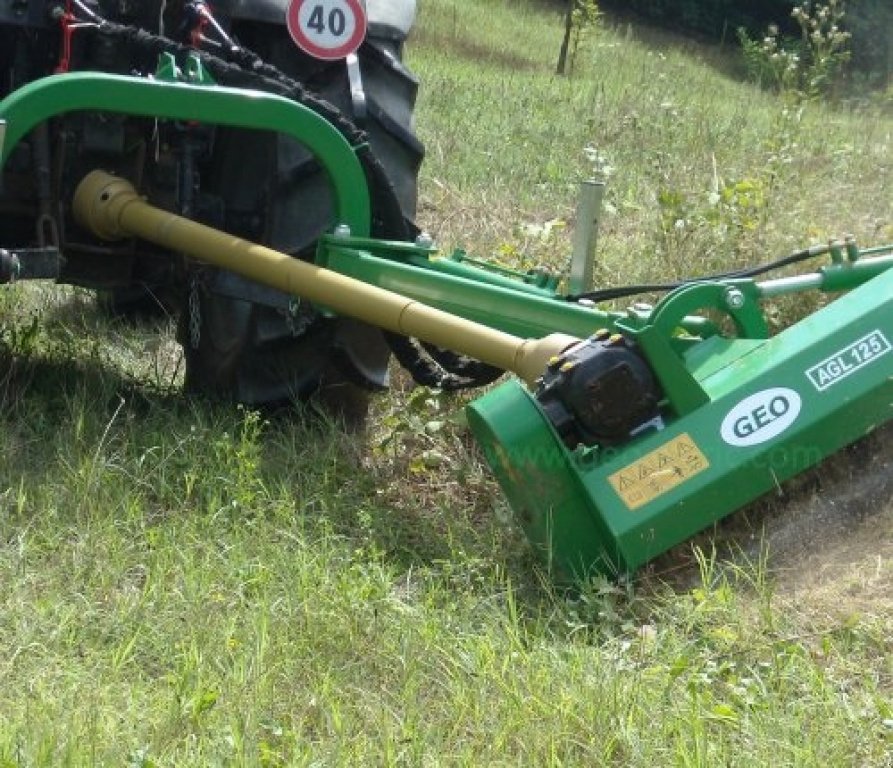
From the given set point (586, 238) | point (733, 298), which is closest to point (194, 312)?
point (586, 238)

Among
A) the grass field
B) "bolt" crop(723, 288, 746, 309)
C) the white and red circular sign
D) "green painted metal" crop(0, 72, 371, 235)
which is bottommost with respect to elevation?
the grass field

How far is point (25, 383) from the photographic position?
13.6 feet

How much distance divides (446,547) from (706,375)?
2.09 ft

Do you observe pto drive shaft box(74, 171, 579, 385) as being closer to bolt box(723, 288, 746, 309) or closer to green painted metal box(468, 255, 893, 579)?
green painted metal box(468, 255, 893, 579)

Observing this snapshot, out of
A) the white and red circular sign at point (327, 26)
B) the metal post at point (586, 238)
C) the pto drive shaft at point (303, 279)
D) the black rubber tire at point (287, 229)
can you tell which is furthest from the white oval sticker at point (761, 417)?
the white and red circular sign at point (327, 26)

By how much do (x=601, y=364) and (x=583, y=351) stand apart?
0.16ft

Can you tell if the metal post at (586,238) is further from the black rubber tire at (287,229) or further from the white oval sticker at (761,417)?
the white oval sticker at (761,417)

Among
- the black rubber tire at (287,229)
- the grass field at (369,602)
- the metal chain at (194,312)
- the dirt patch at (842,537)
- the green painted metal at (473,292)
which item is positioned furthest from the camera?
the metal chain at (194,312)

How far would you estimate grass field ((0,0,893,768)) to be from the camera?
7.93 feet

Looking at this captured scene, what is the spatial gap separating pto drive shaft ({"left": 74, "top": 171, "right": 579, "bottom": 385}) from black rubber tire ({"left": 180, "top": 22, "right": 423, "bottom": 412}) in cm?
19

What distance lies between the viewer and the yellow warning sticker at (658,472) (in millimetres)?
2990

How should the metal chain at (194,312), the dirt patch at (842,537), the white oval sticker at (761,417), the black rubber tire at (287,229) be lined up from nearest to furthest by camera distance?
the dirt patch at (842,537)
the white oval sticker at (761,417)
the black rubber tire at (287,229)
the metal chain at (194,312)

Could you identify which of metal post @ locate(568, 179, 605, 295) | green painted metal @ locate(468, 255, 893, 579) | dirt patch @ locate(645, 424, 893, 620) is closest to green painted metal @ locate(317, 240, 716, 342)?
metal post @ locate(568, 179, 605, 295)

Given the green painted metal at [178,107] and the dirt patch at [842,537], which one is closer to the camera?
the dirt patch at [842,537]
